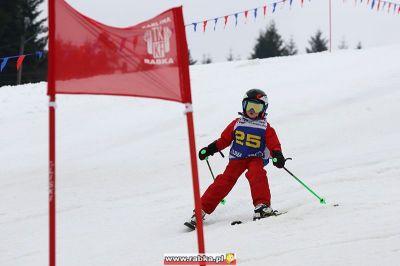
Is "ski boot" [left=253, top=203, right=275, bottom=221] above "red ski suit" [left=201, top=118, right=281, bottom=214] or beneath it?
beneath

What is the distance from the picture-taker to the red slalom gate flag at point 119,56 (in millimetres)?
3945

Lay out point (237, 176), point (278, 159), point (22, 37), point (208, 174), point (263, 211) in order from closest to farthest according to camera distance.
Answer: point (263, 211)
point (278, 159)
point (237, 176)
point (208, 174)
point (22, 37)

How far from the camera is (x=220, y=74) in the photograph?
1788 cm

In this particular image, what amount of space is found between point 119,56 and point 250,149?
110 inches

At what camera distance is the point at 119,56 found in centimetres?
404

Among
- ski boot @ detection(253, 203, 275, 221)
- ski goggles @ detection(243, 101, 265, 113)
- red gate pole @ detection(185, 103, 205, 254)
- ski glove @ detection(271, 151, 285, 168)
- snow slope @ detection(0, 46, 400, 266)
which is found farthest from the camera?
ski goggles @ detection(243, 101, 265, 113)

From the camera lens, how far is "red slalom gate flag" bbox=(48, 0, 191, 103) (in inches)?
155

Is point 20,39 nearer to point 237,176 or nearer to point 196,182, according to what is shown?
point 237,176

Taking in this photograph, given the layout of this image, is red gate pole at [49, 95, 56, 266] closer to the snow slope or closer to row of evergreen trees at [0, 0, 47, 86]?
the snow slope

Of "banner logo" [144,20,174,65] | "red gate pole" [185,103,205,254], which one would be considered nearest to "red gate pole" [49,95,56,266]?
"banner logo" [144,20,174,65]

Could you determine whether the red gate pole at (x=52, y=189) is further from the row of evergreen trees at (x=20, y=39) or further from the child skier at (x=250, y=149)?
the row of evergreen trees at (x=20, y=39)

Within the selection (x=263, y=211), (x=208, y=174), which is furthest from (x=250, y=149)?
(x=208, y=174)

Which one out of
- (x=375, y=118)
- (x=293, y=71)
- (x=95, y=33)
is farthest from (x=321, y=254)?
(x=293, y=71)

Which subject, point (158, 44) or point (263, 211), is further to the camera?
point (263, 211)
